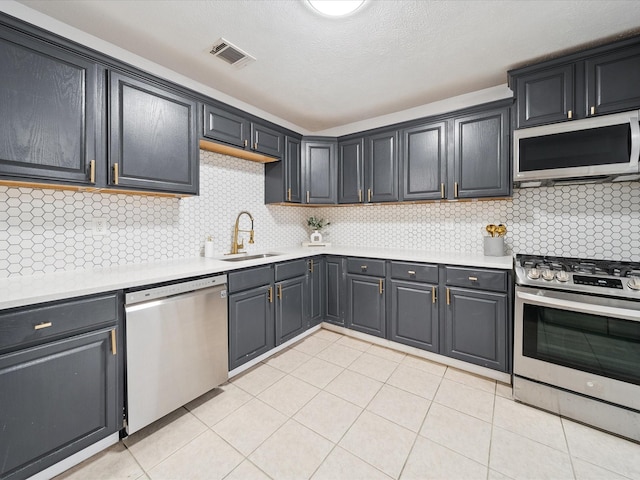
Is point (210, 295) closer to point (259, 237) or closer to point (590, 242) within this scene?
point (259, 237)

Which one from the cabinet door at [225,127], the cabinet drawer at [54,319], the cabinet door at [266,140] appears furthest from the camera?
the cabinet door at [266,140]

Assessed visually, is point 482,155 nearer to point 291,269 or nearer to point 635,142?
Answer: point 635,142

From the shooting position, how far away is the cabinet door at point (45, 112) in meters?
1.44

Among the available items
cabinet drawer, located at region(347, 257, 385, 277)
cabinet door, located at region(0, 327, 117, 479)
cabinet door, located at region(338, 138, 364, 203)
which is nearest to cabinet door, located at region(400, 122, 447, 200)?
cabinet door, located at region(338, 138, 364, 203)

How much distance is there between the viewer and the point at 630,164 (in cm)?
179

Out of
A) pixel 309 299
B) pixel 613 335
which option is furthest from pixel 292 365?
pixel 613 335

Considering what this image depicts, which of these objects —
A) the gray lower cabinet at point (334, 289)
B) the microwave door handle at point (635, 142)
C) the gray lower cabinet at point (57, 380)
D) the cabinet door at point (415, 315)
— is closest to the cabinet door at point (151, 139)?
the gray lower cabinet at point (57, 380)

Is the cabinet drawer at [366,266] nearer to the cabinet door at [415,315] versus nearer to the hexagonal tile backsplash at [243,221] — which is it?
the cabinet door at [415,315]

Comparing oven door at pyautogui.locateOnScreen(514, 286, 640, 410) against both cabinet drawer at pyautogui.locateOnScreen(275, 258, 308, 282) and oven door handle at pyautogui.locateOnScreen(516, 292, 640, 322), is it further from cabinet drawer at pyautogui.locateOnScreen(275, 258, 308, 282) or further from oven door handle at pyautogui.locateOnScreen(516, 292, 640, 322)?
cabinet drawer at pyautogui.locateOnScreen(275, 258, 308, 282)

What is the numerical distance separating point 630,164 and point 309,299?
268 centimetres

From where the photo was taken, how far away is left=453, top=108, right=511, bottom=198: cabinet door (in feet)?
7.77

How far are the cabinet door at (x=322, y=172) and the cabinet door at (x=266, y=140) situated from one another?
458 millimetres

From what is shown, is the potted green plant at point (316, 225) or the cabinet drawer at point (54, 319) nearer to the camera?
the cabinet drawer at point (54, 319)

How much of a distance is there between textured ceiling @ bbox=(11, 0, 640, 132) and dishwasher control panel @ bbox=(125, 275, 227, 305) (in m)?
1.65
